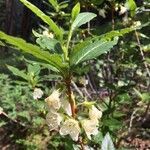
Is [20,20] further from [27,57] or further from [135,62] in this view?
[27,57]

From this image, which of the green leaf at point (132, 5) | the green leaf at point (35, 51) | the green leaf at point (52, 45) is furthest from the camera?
the green leaf at point (132, 5)

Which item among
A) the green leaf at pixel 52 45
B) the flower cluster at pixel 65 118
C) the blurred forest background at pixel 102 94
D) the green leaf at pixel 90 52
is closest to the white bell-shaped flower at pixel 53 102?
the flower cluster at pixel 65 118

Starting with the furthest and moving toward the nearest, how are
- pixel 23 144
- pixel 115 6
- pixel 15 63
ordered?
pixel 15 63 → pixel 23 144 → pixel 115 6

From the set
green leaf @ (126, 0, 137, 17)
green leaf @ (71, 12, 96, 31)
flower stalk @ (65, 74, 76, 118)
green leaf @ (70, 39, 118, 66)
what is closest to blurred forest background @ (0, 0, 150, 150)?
green leaf @ (126, 0, 137, 17)

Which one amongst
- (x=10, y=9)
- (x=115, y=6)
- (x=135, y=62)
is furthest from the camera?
(x=10, y=9)

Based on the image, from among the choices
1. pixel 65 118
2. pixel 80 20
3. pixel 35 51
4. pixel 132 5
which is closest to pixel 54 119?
pixel 65 118

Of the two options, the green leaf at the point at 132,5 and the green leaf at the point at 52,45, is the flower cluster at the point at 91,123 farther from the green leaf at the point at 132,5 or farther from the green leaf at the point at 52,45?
the green leaf at the point at 132,5

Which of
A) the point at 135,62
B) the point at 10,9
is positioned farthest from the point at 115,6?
the point at 10,9

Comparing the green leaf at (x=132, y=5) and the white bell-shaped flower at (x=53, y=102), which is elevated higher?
the green leaf at (x=132, y=5)

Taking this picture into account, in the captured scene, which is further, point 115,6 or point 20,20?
point 20,20
